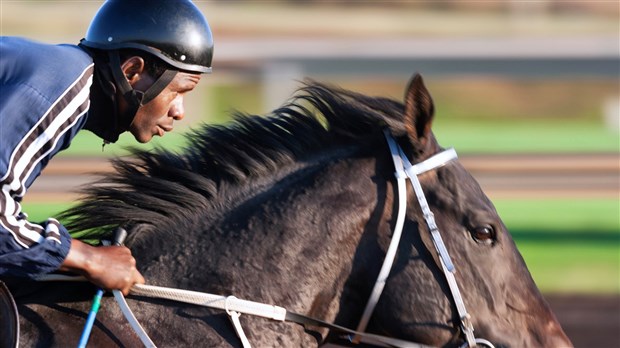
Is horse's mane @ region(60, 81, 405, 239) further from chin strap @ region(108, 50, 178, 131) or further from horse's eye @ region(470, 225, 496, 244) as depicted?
horse's eye @ region(470, 225, 496, 244)

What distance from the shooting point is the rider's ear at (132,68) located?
118 inches

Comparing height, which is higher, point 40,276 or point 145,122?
point 145,122

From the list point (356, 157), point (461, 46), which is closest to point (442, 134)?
point (461, 46)

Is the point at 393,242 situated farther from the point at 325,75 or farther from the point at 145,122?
the point at 325,75

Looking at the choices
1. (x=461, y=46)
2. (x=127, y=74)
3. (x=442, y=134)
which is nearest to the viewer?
(x=127, y=74)

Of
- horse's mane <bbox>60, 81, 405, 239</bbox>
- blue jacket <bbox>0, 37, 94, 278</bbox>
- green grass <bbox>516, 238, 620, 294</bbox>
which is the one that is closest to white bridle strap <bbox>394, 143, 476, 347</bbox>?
horse's mane <bbox>60, 81, 405, 239</bbox>

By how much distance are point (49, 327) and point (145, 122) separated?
68 cm

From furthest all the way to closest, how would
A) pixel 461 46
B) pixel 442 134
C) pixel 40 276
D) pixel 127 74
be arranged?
pixel 442 134 < pixel 461 46 < pixel 127 74 < pixel 40 276

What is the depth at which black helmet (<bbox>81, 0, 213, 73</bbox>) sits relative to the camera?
297 cm

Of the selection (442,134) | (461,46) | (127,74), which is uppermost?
(127,74)

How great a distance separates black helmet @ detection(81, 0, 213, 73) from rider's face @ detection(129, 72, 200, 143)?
0.06 metres

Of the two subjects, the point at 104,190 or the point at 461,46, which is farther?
the point at 461,46

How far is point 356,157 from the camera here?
3.18 metres

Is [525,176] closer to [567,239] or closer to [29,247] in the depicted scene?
[567,239]
